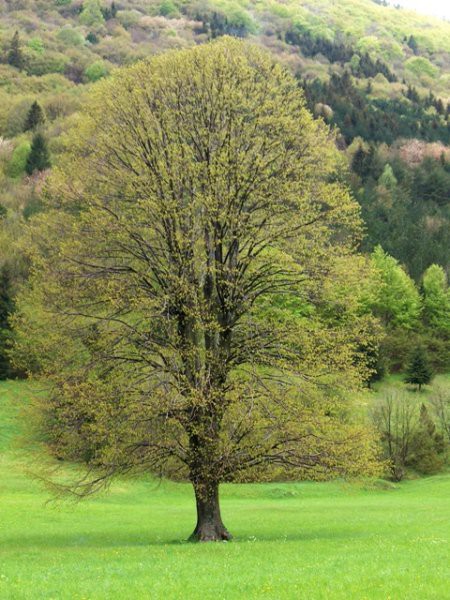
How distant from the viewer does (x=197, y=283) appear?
20.6 meters

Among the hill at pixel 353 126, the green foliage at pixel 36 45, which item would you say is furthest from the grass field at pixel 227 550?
the green foliage at pixel 36 45

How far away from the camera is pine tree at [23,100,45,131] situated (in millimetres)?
114688

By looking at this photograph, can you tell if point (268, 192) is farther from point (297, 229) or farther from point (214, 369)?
point (214, 369)

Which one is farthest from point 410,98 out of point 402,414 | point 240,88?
point 240,88

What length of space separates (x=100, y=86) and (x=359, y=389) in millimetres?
12898

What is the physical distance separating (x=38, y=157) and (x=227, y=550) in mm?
86710

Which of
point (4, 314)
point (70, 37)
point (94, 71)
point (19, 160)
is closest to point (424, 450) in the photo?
point (4, 314)

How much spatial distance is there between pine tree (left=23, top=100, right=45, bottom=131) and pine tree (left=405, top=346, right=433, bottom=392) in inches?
3023

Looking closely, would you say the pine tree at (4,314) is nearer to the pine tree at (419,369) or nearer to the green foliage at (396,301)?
the pine tree at (419,369)

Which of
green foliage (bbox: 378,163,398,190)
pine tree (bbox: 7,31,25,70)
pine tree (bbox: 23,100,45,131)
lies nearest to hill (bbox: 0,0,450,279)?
pine tree (bbox: 7,31,25,70)

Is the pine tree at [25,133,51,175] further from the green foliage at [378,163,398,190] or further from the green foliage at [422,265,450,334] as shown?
the green foliage at [378,163,398,190]

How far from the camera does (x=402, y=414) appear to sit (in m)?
56.8

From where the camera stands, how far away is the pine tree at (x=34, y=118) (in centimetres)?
11469

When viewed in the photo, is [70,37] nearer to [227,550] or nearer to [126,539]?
[126,539]
